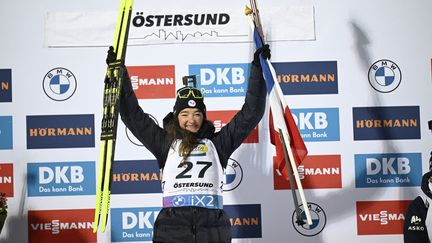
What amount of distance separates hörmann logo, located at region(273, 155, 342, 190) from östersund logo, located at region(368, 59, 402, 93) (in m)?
0.53

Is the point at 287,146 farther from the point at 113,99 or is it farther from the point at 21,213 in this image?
the point at 21,213

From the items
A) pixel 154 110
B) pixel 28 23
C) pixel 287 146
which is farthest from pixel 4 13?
pixel 287 146

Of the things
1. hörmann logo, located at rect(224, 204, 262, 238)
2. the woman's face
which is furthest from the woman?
hörmann logo, located at rect(224, 204, 262, 238)

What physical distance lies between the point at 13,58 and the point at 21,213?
3.25ft

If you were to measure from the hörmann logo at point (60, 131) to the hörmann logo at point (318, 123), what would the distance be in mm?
1328

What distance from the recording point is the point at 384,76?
434 centimetres

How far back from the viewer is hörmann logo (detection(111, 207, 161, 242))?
14.0 feet

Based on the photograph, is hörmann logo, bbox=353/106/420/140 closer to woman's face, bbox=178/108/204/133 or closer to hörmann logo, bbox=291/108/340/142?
hörmann logo, bbox=291/108/340/142

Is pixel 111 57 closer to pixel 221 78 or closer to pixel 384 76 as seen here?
pixel 221 78

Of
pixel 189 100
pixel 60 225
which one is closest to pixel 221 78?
pixel 189 100

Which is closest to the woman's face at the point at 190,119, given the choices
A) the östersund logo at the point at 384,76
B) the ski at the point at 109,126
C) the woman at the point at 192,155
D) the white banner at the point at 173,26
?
the woman at the point at 192,155

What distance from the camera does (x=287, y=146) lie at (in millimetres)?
3555

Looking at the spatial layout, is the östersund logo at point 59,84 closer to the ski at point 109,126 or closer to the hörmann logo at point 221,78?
the hörmann logo at point 221,78

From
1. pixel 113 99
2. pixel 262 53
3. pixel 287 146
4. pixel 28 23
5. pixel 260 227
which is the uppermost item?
pixel 28 23
